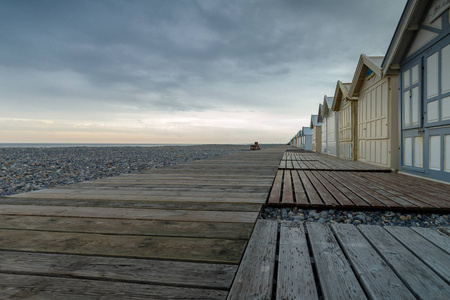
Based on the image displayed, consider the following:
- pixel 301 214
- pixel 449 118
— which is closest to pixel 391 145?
pixel 449 118

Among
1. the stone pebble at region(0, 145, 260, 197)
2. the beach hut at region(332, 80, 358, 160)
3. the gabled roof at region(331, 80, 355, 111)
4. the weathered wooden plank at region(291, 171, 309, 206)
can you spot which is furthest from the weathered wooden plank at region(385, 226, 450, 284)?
the gabled roof at region(331, 80, 355, 111)

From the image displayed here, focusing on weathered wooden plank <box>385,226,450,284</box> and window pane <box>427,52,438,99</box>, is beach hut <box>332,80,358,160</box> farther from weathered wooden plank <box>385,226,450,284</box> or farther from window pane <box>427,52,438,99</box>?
weathered wooden plank <box>385,226,450,284</box>

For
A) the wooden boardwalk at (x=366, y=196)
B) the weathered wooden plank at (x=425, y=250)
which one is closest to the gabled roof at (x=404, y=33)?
the wooden boardwalk at (x=366, y=196)

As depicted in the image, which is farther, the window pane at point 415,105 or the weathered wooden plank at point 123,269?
the window pane at point 415,105

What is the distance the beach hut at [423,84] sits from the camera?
177 inches

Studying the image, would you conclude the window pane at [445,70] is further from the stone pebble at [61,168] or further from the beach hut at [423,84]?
the stone pebble at [61,168]

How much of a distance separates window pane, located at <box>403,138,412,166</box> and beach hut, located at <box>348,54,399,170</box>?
35 cm

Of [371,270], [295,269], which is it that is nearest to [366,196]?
[371,270]

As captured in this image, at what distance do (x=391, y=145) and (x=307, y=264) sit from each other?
624 cm

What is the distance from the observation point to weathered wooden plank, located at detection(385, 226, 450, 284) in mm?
1494

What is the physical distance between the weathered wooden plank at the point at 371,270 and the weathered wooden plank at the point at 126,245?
0.74 meters

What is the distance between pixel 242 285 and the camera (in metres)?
1.30

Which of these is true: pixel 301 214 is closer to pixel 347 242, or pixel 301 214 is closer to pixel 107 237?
pixel 347 242

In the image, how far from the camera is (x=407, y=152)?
5801mm
